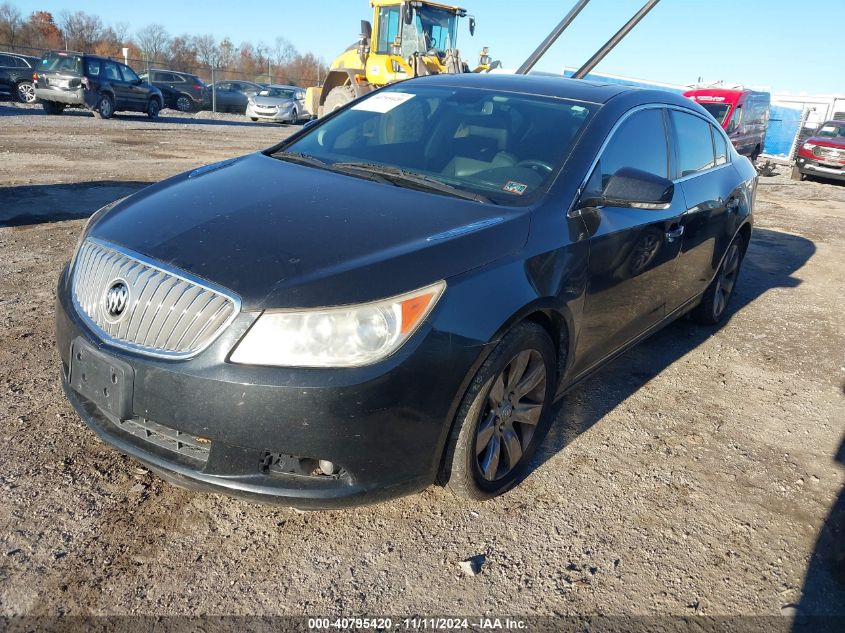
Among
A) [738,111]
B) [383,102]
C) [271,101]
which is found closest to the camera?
[383,102]

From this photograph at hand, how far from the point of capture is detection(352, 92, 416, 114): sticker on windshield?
3.79 metres

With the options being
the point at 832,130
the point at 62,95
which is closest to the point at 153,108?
the point at 62,95

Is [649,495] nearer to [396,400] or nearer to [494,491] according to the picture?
[494,491]

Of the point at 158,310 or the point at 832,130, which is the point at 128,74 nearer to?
the point at 832,130

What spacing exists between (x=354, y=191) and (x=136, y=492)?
1491 mm

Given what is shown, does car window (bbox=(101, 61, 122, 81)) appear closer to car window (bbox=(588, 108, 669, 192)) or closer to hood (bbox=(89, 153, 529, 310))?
hood (bbox=(89, 153, 529, 310))

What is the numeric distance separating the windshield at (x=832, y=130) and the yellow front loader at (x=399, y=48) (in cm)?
1056

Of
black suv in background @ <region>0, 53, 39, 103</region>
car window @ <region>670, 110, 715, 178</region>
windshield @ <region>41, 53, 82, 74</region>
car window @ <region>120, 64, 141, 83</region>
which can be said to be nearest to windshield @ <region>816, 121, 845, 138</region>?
car window @ <region>670, 110, 715, 178</region>

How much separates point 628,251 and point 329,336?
1.76m

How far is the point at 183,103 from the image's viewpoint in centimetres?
2691

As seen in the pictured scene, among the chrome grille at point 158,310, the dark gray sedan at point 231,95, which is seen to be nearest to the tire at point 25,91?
the dark gray sedan at point 231,95

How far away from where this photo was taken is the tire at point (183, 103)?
87.9 feet

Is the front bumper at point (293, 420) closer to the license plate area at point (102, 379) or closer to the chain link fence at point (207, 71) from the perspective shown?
the license plate area at point (102, 379)

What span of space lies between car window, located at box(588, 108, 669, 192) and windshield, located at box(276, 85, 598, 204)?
18cm
